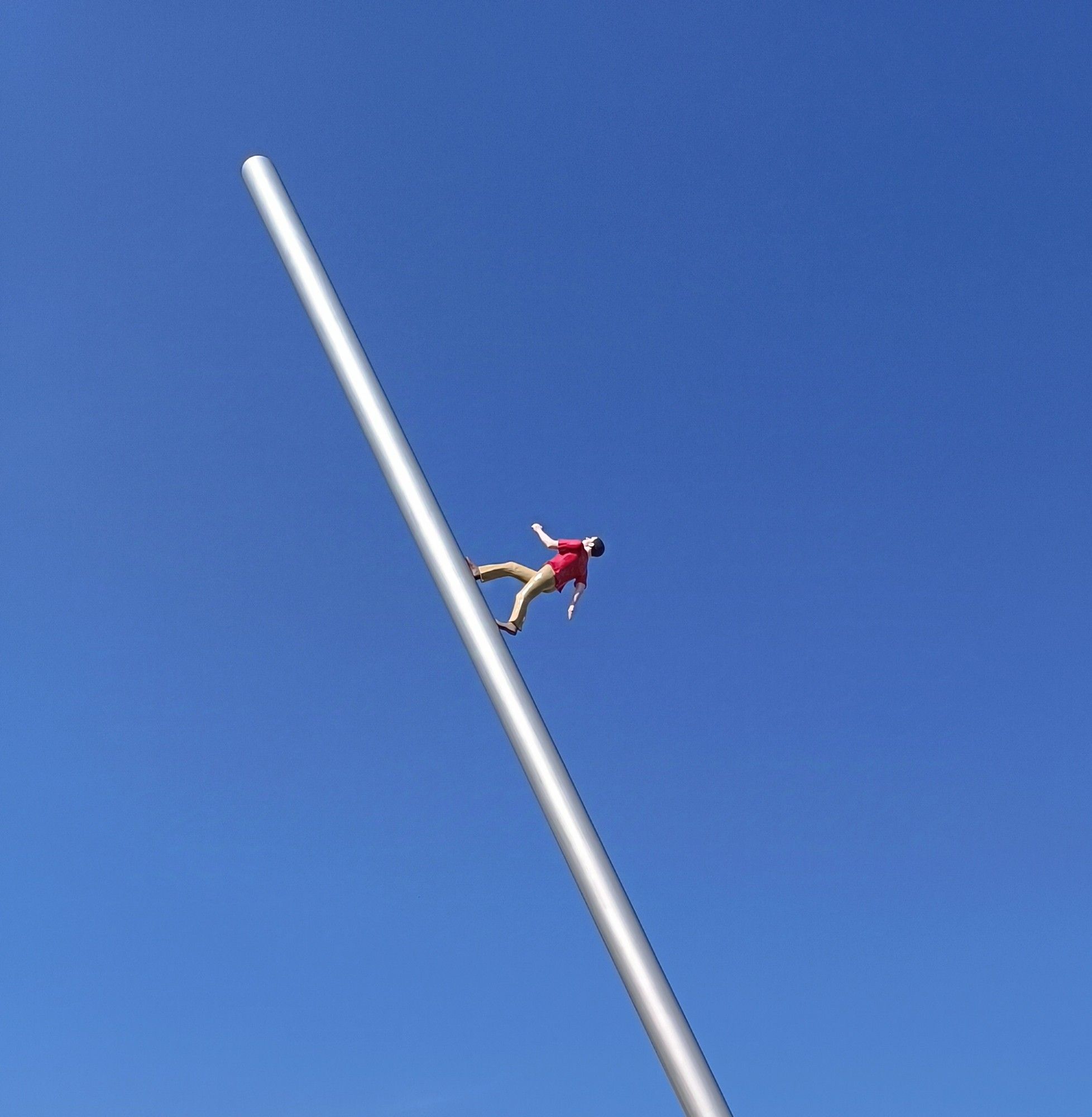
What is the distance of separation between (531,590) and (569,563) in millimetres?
500

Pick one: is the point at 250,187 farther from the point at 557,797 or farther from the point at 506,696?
the point at 557,797

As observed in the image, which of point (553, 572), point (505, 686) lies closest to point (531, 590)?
point (553, 572)

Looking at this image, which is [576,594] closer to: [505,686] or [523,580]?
[523,580]

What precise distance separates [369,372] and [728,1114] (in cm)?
381

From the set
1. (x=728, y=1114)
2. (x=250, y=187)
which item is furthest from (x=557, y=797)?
(x=250, y=187)

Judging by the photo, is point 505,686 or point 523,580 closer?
point 505,686

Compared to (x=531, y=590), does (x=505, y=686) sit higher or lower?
lower

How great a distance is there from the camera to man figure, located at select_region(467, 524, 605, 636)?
33.2ft

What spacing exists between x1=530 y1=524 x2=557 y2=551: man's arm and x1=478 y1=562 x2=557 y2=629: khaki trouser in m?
0.31

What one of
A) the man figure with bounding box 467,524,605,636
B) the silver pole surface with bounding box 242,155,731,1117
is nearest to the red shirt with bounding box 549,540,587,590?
the man figure with bounding box 467,524,605,636

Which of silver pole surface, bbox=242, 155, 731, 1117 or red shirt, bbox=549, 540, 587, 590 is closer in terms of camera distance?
silver pole surface, bbox=242, 155, 731, 1117

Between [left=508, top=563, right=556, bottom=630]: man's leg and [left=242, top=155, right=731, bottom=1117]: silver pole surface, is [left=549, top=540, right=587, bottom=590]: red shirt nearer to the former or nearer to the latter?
[left=508, top=563, right=556, bottom=630]: man's leg

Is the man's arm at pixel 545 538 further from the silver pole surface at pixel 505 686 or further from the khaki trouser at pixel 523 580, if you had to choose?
the silver pole surface at pixel 505 686

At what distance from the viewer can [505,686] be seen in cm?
493
